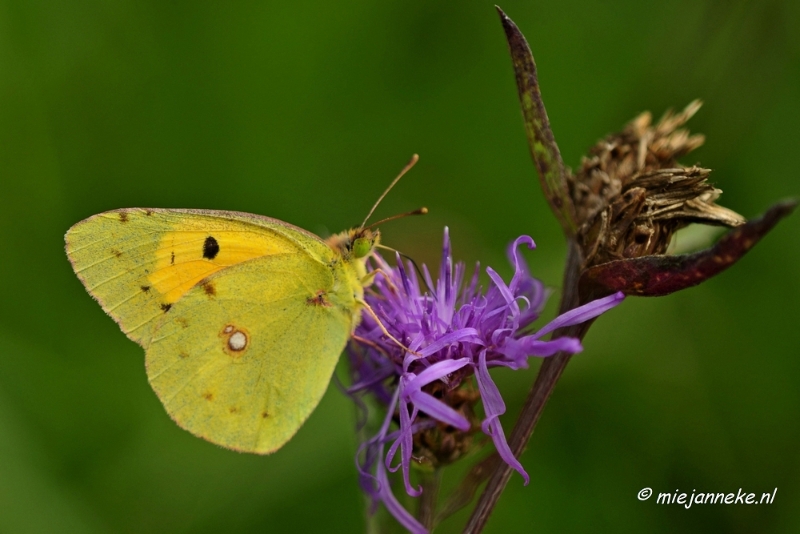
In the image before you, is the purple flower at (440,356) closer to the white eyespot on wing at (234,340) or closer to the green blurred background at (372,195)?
the white eyespot on wing at (234,340)

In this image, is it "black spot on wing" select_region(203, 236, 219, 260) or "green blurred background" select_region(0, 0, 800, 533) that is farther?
"green blurred background" select_region(0, 0, 800, 533)

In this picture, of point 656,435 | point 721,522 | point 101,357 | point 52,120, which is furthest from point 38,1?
point 721,522

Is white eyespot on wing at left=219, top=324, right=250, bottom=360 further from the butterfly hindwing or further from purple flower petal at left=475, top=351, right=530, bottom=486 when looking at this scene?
purple flower petal at left=475, top=351, right=530, bottom=486

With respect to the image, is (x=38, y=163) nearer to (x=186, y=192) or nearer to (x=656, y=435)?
(x=186, y=192)

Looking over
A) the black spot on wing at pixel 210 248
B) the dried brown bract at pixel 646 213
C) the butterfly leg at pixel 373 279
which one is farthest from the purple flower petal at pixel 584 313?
the black spot on wing at pixel 210 248

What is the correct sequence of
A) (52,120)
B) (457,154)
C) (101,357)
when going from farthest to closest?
1. (457,154)
2. (52,120)
3. (101,357)

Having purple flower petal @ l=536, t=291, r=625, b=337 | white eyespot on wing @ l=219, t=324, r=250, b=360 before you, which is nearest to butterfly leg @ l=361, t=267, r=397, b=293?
white eyespot on wing @ l=219, t=324, r=250, b=360

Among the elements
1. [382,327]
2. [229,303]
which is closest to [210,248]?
[229,303]
